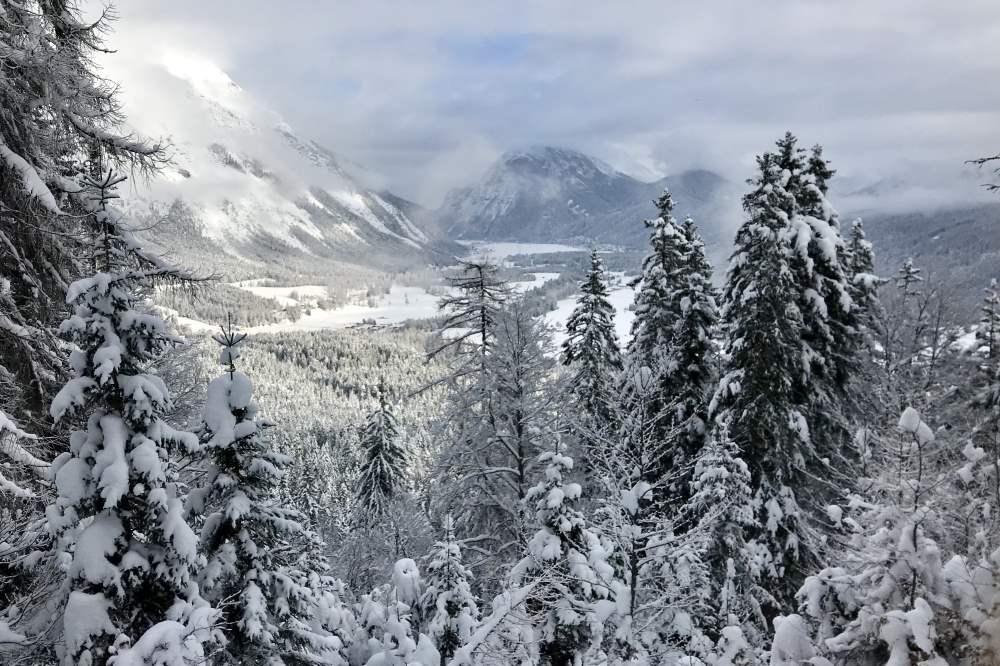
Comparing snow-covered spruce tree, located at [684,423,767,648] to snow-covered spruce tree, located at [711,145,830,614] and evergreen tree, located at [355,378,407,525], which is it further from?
evergreen tree, located at [355,378,407,525]

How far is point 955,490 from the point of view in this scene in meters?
8.24

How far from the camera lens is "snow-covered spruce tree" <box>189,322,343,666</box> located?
26.6 feet

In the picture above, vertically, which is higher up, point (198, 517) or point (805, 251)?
point (805, 251)

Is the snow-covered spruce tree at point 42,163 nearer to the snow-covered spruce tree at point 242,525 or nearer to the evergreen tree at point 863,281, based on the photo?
the snow-covered spruce tree at point 242,525

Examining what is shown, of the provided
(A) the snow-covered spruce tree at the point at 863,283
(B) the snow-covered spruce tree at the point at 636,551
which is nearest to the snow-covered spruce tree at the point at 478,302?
(B) the snow-covered spruce tree at the point at 636,551

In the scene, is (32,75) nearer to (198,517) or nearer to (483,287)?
(198,517)

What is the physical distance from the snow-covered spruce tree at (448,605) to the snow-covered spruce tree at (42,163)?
594 centimetres

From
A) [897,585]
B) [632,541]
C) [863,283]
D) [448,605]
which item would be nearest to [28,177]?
[448,605]

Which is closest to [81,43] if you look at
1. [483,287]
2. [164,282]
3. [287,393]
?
[164,282]

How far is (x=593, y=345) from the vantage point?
21.2 m

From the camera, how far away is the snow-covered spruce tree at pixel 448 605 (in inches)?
348

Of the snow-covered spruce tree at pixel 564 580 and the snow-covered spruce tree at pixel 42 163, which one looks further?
the snow-covered spruce tree at pixel 564 580

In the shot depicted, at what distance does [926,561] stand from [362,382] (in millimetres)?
152352

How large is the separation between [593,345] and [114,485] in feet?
55.5
